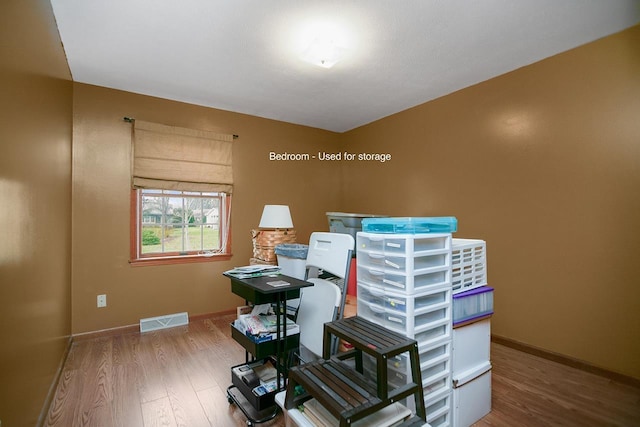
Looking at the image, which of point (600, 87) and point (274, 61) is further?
point (274, 61)

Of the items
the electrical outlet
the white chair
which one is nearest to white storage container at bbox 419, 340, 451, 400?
the white chair

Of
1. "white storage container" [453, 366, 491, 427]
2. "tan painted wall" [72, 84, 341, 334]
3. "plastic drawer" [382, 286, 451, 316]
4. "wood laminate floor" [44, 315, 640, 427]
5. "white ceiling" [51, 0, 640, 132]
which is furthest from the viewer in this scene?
"tan painted wall" [72, 84, 341, 334]

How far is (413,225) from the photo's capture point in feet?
4.86

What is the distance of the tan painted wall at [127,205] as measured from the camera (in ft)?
9.60

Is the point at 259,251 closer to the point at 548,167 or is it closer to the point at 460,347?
the point at 460,347

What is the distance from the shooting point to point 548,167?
2.51 meters

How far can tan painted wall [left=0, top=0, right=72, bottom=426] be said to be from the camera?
3.92 ft

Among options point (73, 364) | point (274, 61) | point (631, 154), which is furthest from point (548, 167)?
point (73, 364)

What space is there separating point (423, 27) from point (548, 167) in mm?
1565

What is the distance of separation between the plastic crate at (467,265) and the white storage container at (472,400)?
0.50 m

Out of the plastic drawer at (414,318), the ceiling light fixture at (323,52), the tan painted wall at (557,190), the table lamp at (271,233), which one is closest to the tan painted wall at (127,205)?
the table lamp at (271,233)

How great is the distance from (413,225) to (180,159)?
2.84 meters

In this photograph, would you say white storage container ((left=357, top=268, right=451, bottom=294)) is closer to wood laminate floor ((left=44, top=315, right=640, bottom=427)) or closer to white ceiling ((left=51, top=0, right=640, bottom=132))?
wood laminate floor ((left=44, top=315, right=640, bottom=427))

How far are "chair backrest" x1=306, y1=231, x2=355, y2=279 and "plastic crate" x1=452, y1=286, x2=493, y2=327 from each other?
0.63m
